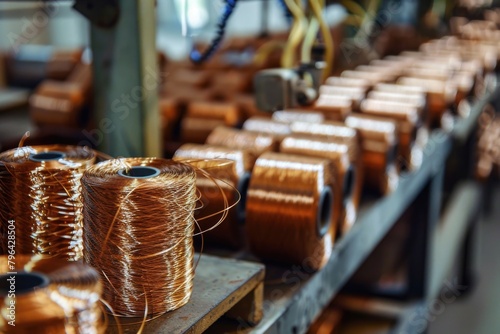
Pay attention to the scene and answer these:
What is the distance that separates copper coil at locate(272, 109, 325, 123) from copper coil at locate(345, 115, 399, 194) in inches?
4.1

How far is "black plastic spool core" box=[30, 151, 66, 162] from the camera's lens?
98cm

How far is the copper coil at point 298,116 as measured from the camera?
1.81 meters

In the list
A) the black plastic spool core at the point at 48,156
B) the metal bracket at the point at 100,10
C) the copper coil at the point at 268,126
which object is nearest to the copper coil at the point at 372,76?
the copper coil at the point at 268,126

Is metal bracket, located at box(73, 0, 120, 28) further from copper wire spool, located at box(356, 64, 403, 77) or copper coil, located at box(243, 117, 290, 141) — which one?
copper wire spool, located at box(356, 64, 403, 77)

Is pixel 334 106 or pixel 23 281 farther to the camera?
pixel 334 106

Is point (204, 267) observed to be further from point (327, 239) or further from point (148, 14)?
point (148, 14)

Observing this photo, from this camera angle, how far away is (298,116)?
1.83 meters

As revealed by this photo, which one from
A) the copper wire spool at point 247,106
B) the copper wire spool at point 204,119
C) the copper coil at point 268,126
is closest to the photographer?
the copper coil at point 268,126

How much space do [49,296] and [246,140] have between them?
89 cm

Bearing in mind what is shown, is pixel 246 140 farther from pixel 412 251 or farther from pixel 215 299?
pixel 412 251

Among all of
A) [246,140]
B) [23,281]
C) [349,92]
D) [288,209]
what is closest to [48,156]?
[23,281]

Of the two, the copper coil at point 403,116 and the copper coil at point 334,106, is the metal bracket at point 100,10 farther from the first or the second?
the copper coil at point 403,116

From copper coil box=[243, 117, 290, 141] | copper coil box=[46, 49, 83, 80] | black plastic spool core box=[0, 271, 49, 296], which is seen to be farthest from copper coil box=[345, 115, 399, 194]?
copper coil box=[46, 49, 83, 80]

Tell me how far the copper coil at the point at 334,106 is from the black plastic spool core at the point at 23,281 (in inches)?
52.7
